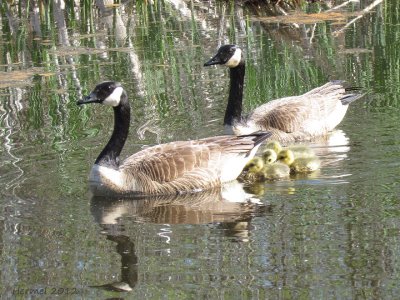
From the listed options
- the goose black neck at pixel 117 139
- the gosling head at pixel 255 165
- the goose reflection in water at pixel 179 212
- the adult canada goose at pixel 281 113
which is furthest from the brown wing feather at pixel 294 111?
the goose black neck at pixel 117 139

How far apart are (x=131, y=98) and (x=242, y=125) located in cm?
203

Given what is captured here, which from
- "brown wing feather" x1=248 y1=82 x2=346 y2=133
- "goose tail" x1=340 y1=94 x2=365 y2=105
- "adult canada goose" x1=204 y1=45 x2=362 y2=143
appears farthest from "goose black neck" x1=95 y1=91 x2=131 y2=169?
"goose tail" x1=340 y1=94 x2=365 y2=105

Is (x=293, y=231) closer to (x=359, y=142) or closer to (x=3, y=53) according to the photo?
(x=359, y=142)

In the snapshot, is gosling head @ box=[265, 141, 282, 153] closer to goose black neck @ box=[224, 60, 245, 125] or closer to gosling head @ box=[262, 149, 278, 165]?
gosling head @ box=[262, 149, 278, 165]

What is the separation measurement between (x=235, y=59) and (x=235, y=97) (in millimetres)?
502

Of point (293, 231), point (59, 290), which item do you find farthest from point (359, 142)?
point (59, 290)

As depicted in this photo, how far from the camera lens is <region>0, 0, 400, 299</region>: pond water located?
7738 millimetres

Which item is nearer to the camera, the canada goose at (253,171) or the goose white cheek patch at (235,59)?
the canada goose at (253,171)

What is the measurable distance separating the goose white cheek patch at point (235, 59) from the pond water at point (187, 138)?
721 millimetres

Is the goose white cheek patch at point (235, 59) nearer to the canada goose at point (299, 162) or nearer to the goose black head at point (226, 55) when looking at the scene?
the goose black head at point (226, 55)

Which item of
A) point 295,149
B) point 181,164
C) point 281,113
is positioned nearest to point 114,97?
point 181,164

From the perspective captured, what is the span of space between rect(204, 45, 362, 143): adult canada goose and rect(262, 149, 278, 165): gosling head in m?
1.29

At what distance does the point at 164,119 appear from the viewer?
1288 cm

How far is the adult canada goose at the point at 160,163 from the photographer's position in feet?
34.2
